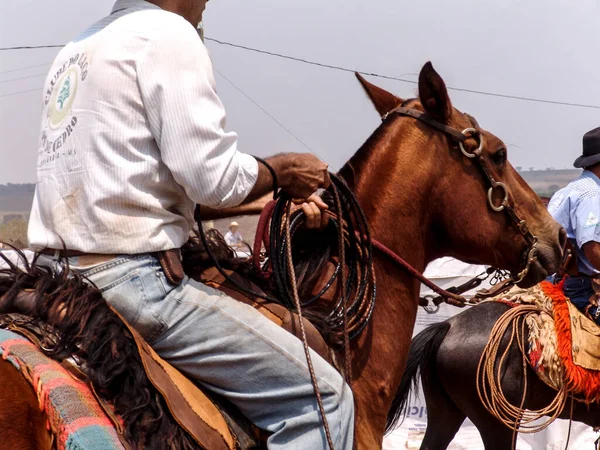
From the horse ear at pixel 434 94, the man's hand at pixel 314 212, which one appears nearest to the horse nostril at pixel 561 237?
the horse ear at pixel 434 94

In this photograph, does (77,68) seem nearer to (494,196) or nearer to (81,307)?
(81,307)

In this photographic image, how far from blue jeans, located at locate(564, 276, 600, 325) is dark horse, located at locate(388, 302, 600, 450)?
598 mm

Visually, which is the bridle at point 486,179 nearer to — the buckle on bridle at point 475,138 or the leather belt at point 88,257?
the buckle on bridle at point 475,138

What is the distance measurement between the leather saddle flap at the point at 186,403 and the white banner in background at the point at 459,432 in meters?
5.29

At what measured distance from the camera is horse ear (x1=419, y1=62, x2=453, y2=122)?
2928mm

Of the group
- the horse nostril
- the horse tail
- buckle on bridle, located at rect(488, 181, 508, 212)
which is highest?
buckle on bridle, located at rect(488, 181, 508, 212)

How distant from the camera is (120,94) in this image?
2.10 metres

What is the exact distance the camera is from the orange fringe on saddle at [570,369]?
507 centimetres

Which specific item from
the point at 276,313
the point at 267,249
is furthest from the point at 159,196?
the point at 267,249

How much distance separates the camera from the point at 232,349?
7.22 ft

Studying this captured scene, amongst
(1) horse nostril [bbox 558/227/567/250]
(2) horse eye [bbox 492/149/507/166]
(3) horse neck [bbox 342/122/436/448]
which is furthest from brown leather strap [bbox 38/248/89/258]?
(1) horse nostril [bbox 558/227/567/250]

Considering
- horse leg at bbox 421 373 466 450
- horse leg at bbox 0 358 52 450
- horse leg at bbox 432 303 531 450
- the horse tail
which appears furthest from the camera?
horse leg at bbox 421 373 466 450

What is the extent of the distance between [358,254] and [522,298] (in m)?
2.87

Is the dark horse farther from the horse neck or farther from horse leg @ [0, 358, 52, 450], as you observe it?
horse leg @ [0, 358, 52, 450]
